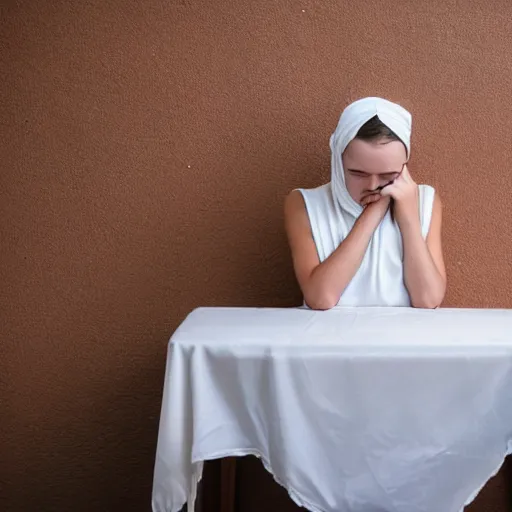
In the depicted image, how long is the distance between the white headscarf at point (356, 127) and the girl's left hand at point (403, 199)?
9 centimetres

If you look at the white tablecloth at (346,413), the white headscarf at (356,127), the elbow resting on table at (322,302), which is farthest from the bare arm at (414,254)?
the white tablecloth at (346,413)

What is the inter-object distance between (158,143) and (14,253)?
57 centimetres

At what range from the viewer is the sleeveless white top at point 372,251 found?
1554mm

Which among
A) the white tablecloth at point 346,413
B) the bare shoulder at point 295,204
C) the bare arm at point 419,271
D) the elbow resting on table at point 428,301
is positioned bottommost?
the white tablecloth at point 346,413

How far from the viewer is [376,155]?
4.86 feet

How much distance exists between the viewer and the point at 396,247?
158cm

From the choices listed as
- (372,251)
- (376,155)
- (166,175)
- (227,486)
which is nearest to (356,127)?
(376,155)

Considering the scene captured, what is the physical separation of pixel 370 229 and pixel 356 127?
0.84 feet

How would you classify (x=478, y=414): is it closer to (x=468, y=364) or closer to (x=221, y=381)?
(x=468, y=364)

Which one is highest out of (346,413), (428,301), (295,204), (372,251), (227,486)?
(295,204)

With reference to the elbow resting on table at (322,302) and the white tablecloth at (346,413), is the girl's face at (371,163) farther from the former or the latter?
the white tablecloth at (346,413)

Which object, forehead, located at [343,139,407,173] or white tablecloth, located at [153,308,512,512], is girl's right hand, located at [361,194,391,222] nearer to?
forehead, located at [343,139,407,173]

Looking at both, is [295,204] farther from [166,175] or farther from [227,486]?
[227,486]

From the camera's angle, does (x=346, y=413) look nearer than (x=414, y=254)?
Yes
